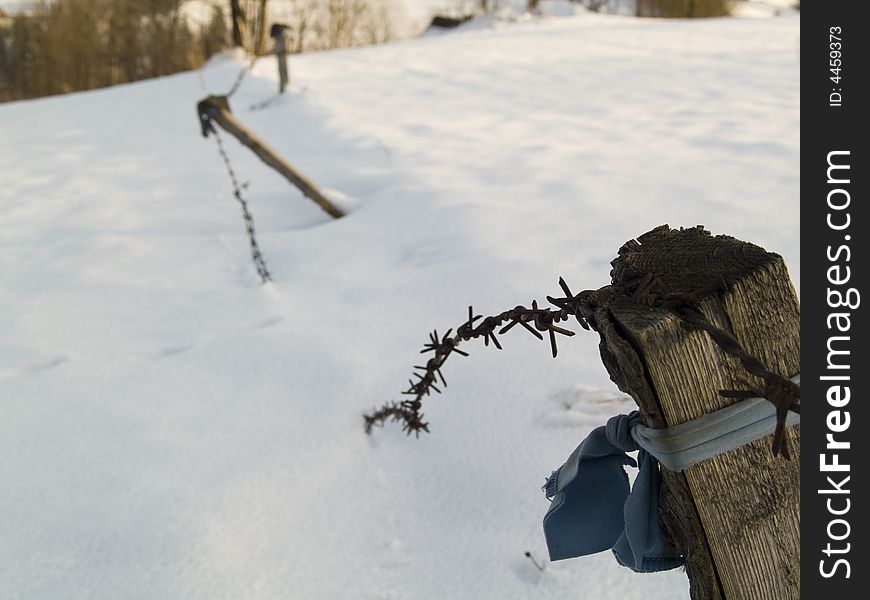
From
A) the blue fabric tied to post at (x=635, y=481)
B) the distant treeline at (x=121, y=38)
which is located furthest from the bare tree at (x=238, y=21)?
the blue fabric tied to post at (x=635, y=481)

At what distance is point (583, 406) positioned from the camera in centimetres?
192

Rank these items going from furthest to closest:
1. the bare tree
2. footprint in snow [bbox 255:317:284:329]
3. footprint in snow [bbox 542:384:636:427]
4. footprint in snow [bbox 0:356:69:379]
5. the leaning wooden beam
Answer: the bare tree
the leaning wooden beam
footprint in snow [bbox 255:317:284:329]
footprint in snow [bbox 0:356:69:379]
footprint in snow [bbox 542:384:636:427]

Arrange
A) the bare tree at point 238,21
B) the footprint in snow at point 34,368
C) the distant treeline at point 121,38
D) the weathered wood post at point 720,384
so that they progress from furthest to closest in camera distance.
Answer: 1. the distant treeline at point 121,38
2. the bare tree at point 238,21
3. the footprint in snow at point 34,368
4. the weathered wood post at point 720,384

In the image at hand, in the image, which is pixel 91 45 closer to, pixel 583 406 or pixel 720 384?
pixel 583 406

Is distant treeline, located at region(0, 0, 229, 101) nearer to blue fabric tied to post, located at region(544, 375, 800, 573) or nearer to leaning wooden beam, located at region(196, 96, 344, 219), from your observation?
leaning wooden beam, located at region(196, 96, 344, 219)

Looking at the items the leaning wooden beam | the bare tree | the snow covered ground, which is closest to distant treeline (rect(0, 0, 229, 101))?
the bare tree

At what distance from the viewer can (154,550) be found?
Answer: 5.25 feet

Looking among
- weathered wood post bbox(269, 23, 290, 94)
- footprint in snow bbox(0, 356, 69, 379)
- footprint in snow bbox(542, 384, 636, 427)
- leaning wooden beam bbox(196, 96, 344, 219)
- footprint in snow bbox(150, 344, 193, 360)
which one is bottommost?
footprint in snow bbox(542, 384, 636, 427)

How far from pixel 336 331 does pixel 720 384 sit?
6.01ft

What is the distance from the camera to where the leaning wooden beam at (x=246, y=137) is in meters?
3.40

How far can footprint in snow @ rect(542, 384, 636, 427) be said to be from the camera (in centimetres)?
186

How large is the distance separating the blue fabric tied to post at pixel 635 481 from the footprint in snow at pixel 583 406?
3.12 ft

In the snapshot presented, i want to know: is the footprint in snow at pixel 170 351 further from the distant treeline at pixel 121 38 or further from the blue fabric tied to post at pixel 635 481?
the distant treeline at pixel 121 38
